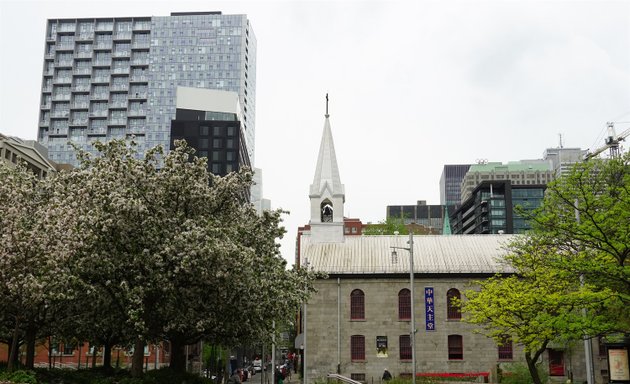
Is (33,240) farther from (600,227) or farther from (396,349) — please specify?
(396,349)

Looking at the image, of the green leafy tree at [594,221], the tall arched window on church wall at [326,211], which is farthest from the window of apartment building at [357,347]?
the green leafy tree at [594,221]

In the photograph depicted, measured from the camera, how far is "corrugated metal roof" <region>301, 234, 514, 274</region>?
5759cm

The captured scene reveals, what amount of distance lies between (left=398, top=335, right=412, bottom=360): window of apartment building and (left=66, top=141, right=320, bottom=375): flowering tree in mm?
23692

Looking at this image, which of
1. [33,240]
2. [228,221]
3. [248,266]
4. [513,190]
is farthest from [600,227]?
[513,190]

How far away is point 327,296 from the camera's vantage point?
57156mm

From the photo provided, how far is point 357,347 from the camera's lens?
184 feet

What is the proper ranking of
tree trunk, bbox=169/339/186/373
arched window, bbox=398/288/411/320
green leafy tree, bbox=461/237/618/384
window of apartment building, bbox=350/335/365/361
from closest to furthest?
green leafy tree, bbox=461/237/618/384 → tree trunk, bbox=169/339/186/373 → window of apartment building, bbox=350/335/365/361 → arched window, bbox=398/288/411/320

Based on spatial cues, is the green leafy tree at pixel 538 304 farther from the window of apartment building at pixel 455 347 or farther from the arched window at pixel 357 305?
the arched window at pixel 357 305

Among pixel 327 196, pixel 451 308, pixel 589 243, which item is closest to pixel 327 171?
pixel 327 196

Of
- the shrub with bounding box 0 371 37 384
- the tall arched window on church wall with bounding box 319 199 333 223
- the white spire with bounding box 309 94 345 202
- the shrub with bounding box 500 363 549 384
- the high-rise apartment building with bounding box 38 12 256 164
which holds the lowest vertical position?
the shrub with bounding box 500 363 549 384

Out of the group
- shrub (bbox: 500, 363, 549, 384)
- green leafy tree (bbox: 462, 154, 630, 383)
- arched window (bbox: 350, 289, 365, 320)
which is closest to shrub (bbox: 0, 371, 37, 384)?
green leafy tree (bbox: 462, 154, 630, 383)

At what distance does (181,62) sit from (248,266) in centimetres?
15716

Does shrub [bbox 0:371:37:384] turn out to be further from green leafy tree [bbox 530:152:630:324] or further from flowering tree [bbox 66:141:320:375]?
green leafy tree [bbox 530:152:630:324]

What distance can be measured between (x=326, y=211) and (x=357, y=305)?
999cm
